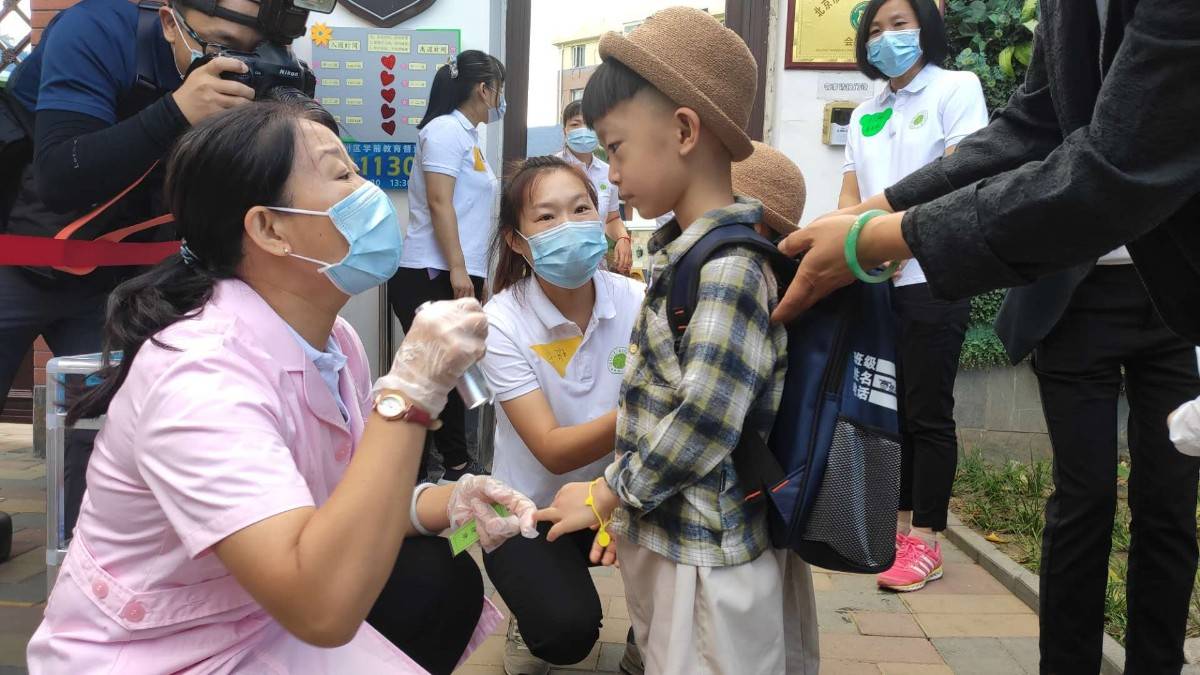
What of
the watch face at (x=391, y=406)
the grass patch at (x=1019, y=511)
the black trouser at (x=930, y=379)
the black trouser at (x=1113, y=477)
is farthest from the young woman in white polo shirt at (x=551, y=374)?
the grass patch at (x=1019, y=511)

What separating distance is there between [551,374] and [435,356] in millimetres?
1175

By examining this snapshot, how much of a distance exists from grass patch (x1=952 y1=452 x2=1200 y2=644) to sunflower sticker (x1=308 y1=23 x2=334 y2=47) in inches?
161

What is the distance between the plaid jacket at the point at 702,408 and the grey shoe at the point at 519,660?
1048mm

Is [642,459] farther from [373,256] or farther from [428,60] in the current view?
[428,60]

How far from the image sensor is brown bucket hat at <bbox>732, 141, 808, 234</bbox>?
2.46 meters

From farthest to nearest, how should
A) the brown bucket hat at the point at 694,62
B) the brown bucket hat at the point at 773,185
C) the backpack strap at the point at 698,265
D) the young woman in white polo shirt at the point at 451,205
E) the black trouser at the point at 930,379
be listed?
the young woman in white polo shirt at the point at 451,205, the black trouser at the point at 930,379, the brown bucket hat at the point at 773,185, the brown bucket hat at the point at 694,62, the backpack strap at the point at 698,265

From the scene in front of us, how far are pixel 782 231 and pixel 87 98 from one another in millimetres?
1787

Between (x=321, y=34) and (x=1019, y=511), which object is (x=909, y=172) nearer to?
(x=1019, y=511)

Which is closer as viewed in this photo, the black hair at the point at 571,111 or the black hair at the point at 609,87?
the black hair at the point at 609,87

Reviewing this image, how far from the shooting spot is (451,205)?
439 centimetres

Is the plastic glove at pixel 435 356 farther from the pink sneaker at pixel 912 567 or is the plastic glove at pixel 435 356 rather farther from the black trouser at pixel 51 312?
the pink sneaker at pixel 912 567

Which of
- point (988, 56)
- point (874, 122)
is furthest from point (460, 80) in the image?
point (988, 56)

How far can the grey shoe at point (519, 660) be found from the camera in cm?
268

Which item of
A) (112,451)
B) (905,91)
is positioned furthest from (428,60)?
(112,451)
